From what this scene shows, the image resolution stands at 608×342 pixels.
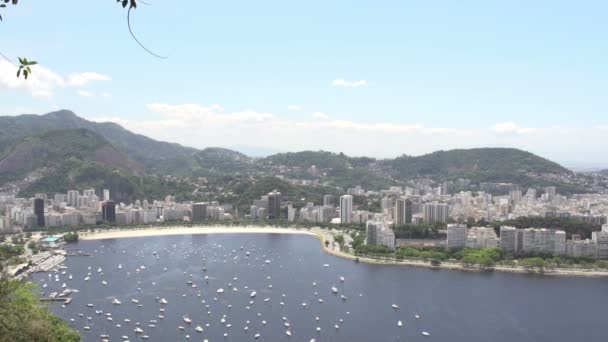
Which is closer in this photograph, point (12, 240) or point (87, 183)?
point (12, 240)

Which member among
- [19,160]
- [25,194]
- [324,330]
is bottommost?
[324,330]

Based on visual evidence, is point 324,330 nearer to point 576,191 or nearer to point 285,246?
point 285,246

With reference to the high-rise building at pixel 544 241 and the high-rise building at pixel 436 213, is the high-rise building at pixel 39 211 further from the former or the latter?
the high-rise building at pixel 544 241

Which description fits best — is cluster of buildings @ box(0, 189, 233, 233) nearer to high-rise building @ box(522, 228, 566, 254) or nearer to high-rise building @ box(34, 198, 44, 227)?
high-rise building @ box(34, 198, 44, 227)

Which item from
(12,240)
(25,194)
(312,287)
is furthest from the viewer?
(25,194)

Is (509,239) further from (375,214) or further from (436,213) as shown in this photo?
(375,214)

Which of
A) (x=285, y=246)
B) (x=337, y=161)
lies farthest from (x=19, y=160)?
(x=337, y=161)

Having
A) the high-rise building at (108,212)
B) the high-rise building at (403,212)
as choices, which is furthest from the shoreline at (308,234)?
the high-rise building at (403,212)
